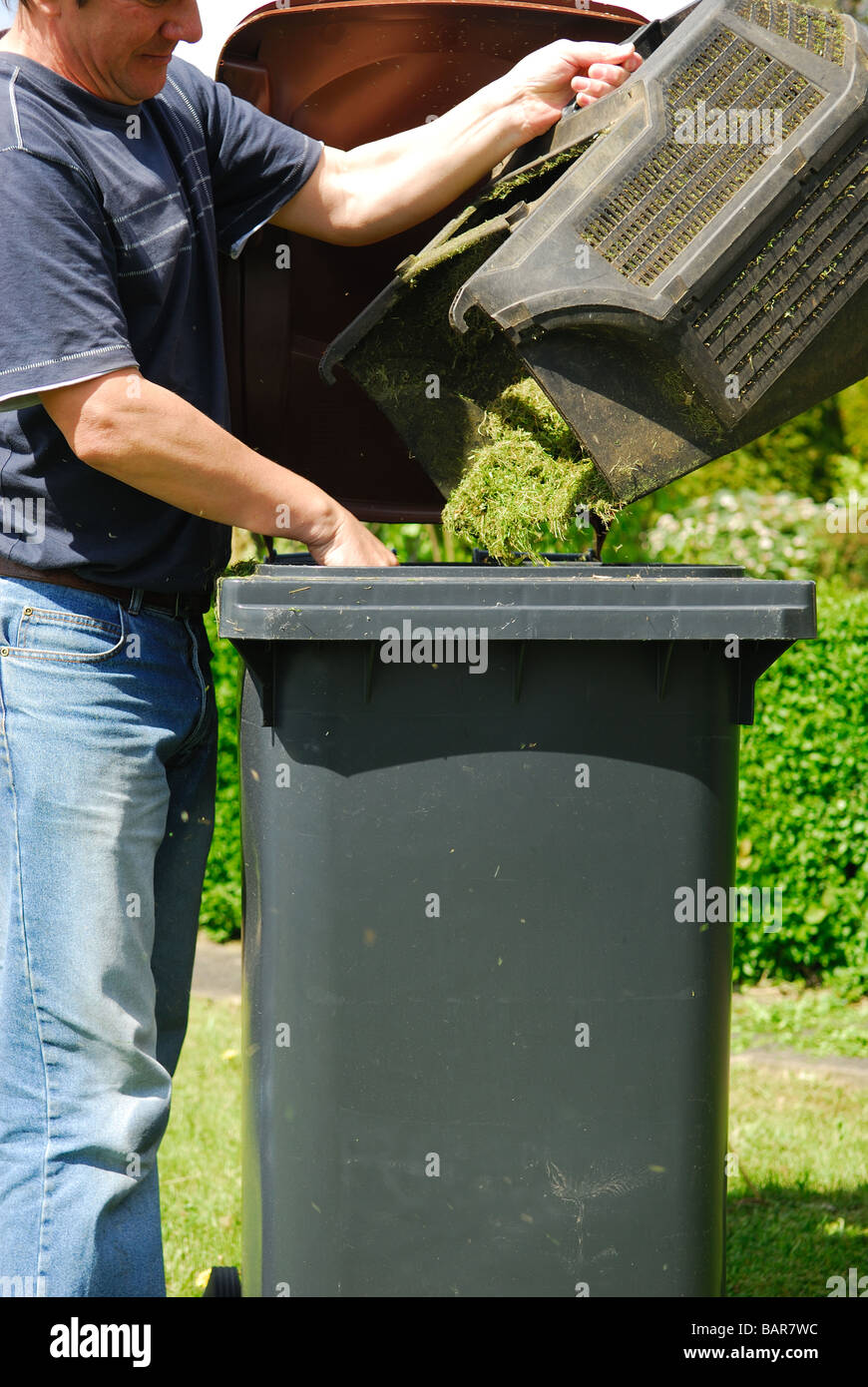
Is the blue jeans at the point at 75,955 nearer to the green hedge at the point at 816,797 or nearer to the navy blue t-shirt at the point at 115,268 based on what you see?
the navy blue t-shirt at the point at 115,268

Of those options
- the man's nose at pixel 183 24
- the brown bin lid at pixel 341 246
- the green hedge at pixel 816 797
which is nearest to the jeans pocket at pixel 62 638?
the brown bin lid at pixel 341 246

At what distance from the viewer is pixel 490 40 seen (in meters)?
2.69

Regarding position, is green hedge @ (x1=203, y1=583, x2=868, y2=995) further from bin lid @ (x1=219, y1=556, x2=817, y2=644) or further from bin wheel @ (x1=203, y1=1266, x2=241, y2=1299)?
bin lid @ (x1=219, y1=556, x2=817, y2=644)

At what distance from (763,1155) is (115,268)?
3033 millimetres

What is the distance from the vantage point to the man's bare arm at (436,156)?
8.16ft

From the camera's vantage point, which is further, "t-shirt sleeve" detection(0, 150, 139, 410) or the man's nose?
the man's nose

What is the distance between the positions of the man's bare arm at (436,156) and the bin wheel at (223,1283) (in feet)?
7.37

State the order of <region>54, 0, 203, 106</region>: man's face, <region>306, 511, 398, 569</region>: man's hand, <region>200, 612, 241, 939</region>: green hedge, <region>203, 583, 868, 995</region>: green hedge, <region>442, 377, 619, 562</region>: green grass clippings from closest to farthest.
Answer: <region>54, 0, 203, 106</region>: man's face → <region>306, 511, 398, 569</region>: man's hand → <region>442, 377, 619, 562</region>: green grass clippings → <region>203, 583, 868, 995</region>: green hedge → <region>200, 612, 241, 939</region>: green hedge

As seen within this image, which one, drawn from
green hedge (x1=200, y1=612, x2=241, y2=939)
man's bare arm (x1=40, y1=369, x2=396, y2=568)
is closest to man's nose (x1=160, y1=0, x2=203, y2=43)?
man's bare arm (x1=40, y1=369, x2=396, y2=568)

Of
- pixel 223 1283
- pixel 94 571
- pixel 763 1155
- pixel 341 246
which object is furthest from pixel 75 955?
pixel 763 1155

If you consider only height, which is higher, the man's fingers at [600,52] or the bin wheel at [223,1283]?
the man's fingers at [600,52]

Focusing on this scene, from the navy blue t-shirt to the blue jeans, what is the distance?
0.45 ft

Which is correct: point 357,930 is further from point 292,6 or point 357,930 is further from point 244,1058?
point 292,6

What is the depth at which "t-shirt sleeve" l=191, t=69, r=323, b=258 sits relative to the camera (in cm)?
248
